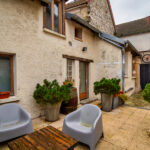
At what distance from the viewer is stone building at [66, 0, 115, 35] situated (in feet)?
24.2

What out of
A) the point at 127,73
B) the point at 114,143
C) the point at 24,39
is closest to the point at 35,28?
the point at 24,39

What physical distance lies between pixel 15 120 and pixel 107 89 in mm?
3457

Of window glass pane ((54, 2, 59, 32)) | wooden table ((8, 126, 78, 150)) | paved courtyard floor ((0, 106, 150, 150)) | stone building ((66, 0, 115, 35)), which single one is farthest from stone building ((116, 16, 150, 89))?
wooden table ((8, 126, 78, 150))

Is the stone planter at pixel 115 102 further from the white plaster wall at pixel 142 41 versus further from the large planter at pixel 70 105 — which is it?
the white plaster wall at pixel 142 41

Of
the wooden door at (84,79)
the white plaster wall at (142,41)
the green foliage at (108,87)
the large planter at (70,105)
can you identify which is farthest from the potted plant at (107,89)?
the white plaster wall at (142,41)

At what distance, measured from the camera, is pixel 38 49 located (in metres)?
3.93

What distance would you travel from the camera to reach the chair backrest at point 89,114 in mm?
2804

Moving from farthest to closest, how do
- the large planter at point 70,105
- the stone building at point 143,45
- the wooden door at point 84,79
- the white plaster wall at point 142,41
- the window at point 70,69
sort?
the white plaster wall at point 142,41
the stone building at point 143,45
the wooden door at point 84,79
the window at point 70,69
the large planter at point 70,105

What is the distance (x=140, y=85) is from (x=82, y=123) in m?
9.48

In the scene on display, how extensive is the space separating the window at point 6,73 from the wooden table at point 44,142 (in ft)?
6.87

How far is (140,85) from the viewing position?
33.8 feet

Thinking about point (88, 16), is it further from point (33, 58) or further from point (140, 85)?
point (140, 85)

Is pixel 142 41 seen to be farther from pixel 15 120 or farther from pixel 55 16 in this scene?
pixel 15 120

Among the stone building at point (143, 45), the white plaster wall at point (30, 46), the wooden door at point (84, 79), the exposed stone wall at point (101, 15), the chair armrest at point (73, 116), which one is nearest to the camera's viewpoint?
the chair armrest at point (73, 116)
